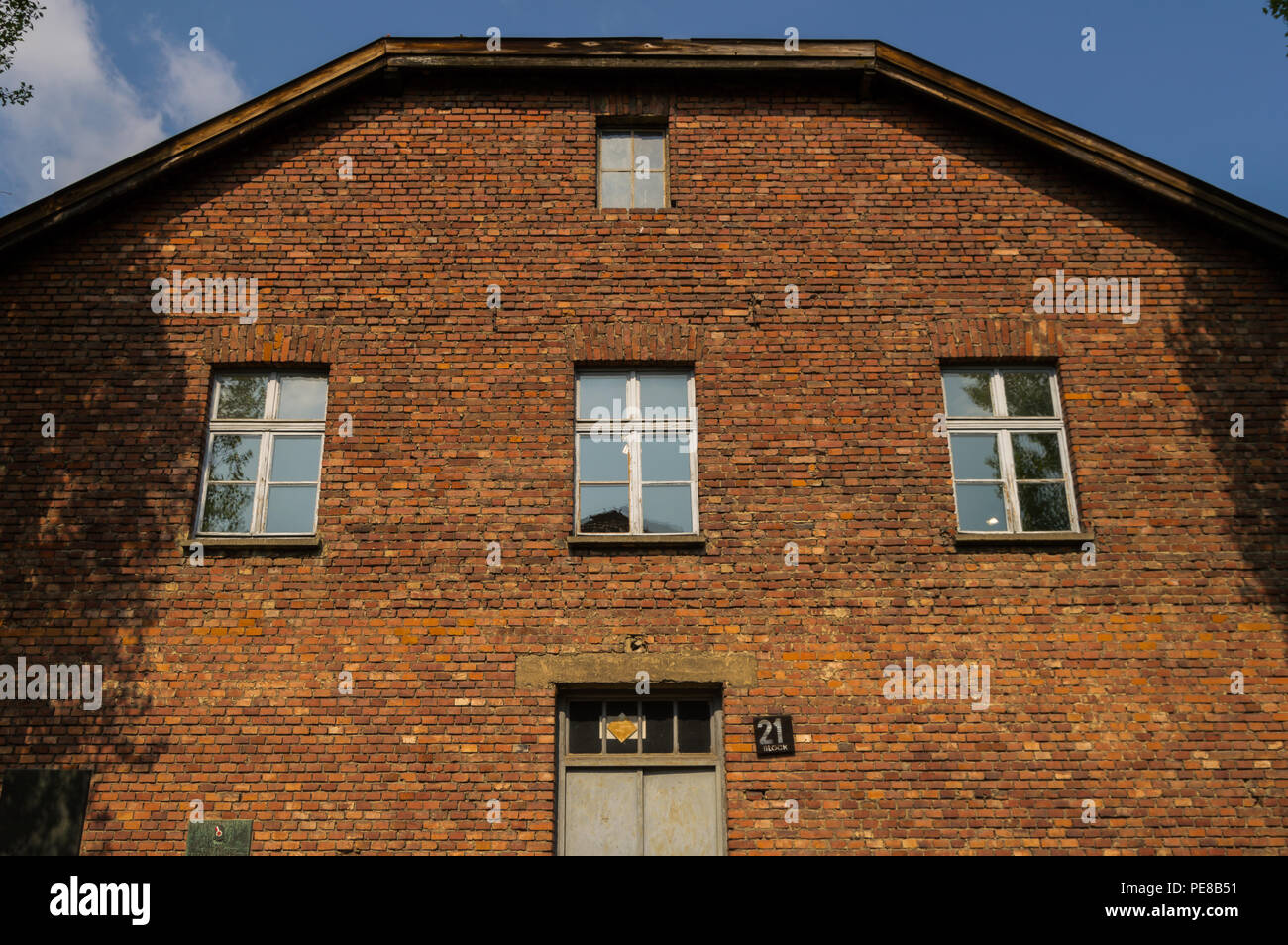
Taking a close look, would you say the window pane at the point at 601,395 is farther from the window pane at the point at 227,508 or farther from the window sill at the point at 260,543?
the window pane at the point at 227,508

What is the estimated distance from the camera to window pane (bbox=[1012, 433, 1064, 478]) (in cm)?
820

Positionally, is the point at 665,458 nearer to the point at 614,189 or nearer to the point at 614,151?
the point at 614,189

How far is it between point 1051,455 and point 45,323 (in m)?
9.16

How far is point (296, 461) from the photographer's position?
8.17 meters

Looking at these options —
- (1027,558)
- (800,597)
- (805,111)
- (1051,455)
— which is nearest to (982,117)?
(805,111)

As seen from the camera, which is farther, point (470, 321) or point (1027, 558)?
point (470, 321)

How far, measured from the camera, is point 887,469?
807 cm

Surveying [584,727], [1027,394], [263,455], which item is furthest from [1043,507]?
[263,455]

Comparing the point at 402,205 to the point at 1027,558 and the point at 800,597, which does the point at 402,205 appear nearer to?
the point at 800,597

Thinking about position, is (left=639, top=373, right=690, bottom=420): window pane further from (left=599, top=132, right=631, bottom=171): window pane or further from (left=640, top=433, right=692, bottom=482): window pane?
(left=599, top=132, right=631, bottom=171): window pane

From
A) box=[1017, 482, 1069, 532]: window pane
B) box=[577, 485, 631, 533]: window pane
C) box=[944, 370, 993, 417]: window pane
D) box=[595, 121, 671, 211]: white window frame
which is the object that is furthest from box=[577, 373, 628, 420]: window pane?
box=[1017, 482, 1069, 532]: window pane

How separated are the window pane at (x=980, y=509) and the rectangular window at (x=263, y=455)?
5589mm

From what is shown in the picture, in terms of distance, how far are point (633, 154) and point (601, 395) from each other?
2753mm

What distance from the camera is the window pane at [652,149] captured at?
943 cm
